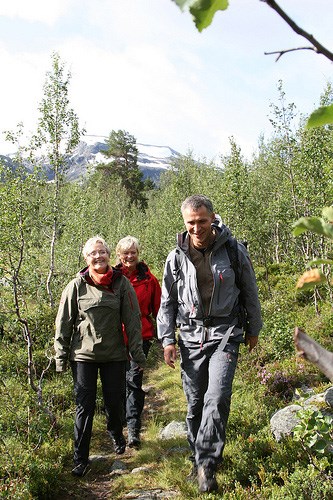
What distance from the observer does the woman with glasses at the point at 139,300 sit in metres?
5.35

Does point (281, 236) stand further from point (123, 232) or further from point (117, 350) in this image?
point (117, 350)

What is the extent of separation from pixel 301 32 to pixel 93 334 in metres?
4.18

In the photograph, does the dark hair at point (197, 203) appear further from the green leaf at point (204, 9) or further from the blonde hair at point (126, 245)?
the green leaf at point (204, 9)

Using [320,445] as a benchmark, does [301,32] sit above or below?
above

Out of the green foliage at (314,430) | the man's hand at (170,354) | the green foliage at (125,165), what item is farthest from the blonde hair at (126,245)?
the green foliage at (125,165)

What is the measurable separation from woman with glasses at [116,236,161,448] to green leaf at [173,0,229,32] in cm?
503

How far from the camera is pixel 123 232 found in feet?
78.2

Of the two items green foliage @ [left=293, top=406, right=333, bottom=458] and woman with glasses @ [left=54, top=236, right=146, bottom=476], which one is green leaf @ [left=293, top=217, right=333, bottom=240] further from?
woman with glasses @ [left=54, top=236, right=146, bottom=476]

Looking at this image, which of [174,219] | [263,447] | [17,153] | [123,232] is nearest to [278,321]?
[263,447]

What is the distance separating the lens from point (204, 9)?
538 millimetres

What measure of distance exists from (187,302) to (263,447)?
181cm

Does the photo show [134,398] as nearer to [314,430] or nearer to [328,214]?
[314,430]

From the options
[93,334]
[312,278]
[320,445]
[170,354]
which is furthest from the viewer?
[93,334]

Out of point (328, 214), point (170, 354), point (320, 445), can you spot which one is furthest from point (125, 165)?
point (328, 214)
